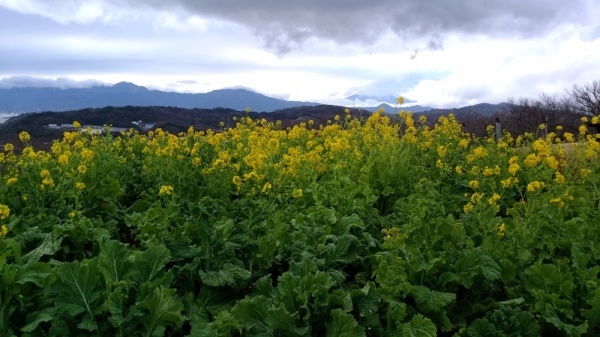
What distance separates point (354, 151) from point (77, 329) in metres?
4.46

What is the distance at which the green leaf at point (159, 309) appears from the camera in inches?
123

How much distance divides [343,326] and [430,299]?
76cm

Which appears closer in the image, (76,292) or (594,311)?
(76,292)

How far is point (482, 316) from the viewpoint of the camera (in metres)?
3.69

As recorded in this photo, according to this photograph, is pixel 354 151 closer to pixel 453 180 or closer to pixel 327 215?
pixel 453 180

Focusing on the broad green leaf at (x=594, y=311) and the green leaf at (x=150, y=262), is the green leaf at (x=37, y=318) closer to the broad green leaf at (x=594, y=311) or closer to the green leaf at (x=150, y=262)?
the green leaf at (x=150, y=262)

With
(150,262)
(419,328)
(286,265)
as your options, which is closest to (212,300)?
(150,262)

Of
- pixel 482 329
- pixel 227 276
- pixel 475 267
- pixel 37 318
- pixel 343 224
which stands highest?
pixel 343 224

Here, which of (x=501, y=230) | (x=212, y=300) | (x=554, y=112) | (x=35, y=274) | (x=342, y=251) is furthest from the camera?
(x=554, y=112)

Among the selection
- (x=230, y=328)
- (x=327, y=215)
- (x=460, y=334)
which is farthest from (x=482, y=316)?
(x=230, y=328)

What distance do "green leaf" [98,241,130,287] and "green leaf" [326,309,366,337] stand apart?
1.42 meters

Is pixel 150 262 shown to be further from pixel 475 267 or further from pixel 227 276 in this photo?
A: pixel 475 267

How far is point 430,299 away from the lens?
11.2 ft

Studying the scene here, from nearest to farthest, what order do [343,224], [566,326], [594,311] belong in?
[566,326], [594,311], [343,224]
